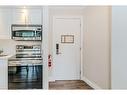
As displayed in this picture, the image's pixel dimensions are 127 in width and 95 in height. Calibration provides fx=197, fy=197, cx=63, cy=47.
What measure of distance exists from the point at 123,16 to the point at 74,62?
3.06 meters

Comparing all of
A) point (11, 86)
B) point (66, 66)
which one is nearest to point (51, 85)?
point (66, 66)

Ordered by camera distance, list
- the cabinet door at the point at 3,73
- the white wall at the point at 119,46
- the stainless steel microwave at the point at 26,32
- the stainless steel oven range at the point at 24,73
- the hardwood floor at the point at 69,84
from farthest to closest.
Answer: the hardwood floor at the point at 69,84
the stainless steel microwave at the point at 26,32
the stainless steel oven range at the point at 24,73
the cabinet door at the point at 3,73
the white wall at the point at 119,46

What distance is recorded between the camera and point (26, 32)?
4.55m

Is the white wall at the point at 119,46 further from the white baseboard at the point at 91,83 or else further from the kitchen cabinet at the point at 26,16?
the kitchen cabinet at the point at 26,16

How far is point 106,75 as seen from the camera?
415cm

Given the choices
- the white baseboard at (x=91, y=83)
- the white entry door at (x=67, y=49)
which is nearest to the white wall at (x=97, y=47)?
the white baseboard at (x=91, y=83)

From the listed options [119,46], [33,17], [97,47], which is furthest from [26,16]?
[119,46]

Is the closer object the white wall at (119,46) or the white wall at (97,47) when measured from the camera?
the white wall at (119,46)

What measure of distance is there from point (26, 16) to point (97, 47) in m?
1.86

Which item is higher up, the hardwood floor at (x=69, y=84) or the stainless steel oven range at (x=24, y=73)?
the stainless steel oven range at (x=24, y=73)

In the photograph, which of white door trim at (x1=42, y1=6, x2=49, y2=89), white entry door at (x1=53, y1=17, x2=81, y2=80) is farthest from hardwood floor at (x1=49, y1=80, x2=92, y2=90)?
white door trim at (x1=42, y1=6, x2=49, y2=89)

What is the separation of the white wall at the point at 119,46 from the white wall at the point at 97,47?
0.41m

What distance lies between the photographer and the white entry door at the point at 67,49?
6.18 metres

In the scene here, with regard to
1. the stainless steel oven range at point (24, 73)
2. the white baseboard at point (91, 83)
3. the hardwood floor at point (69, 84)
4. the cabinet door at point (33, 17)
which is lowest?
the hardwood floor at point (69, 84)
